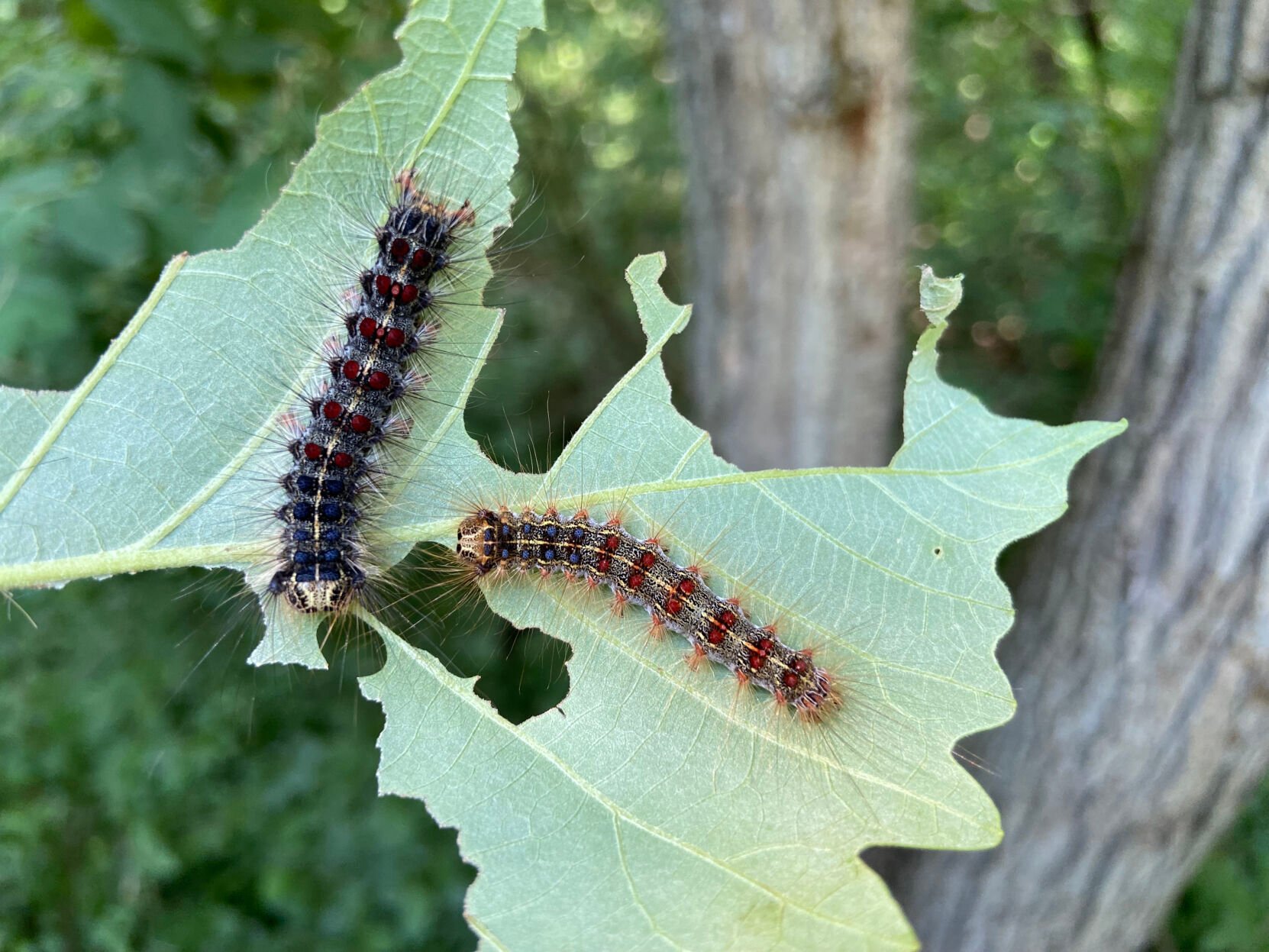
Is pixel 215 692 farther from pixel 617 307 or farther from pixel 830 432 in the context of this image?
pixel 617 307

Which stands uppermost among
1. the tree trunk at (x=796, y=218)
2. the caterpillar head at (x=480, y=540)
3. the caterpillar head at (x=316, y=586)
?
the tree trunk at (x=796, y=218)

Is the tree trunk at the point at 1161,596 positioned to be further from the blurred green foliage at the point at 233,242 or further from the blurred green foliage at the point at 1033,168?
the blurred green foliage at the point at 1033,168

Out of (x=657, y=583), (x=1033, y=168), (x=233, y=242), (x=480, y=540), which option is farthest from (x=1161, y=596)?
(x=233, y=242)

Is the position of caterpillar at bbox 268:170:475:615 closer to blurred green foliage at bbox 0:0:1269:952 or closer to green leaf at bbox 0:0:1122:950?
green leaf at bbox 0:0:1122:950

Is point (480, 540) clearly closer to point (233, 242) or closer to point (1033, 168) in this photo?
point (233, 242)

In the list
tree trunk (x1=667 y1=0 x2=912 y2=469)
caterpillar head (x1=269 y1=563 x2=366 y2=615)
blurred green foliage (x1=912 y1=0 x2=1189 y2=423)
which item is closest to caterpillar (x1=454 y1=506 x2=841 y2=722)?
caterpillar head (x1=269 y1=563 x2=366 y2=615)

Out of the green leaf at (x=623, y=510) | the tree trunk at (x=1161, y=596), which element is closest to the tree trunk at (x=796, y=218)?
the tree trunk at (x=1161, y=596)
